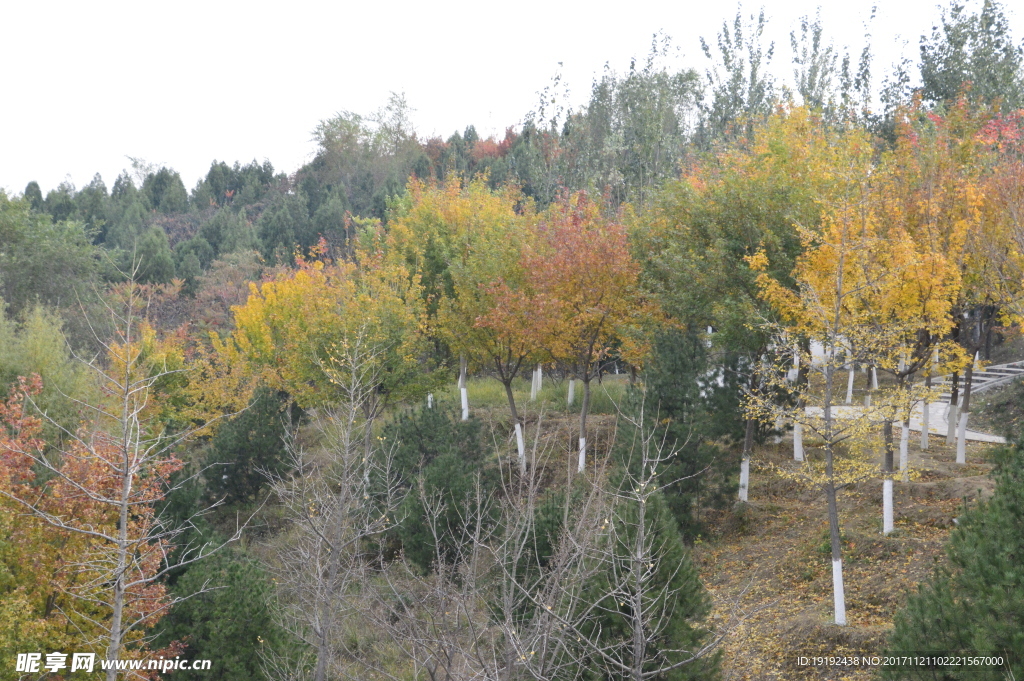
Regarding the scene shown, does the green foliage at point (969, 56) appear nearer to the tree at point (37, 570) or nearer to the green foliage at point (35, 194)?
the tree at point (37, 570)

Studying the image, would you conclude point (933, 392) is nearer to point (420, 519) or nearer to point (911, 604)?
point (911, 604)

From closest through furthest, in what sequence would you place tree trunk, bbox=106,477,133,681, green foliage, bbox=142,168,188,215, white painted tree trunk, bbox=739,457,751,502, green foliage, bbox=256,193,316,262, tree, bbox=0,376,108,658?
tree trunk, bbox=106,477,133,681, tree, bbox=0,376,108,658, white painted tree trunk, bbox=739,457,751,502, green foliage, bbox=256,193,316,262, green foliage, bbox=142,168,188,215

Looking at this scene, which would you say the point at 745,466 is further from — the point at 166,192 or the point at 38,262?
the point at 166,192

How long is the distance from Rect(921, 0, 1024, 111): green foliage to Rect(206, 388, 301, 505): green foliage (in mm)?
32839

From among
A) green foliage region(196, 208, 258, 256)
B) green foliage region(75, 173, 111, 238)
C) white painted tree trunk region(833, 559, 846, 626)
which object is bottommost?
white painted tree trunk region(833, 559, 846, 626)

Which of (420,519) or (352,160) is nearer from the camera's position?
(420,519)

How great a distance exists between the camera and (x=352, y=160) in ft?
227

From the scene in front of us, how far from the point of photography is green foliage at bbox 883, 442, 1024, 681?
7793 millimetres

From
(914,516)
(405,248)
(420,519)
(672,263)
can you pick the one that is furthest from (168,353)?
(914,516)

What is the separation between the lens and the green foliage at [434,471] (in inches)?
664

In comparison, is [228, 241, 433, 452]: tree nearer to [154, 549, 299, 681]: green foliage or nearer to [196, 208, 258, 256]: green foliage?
[154, 549, 299, 681]: green foliage

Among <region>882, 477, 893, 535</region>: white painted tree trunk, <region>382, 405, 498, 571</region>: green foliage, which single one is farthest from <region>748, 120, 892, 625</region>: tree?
<region>382, 405, 498, 571</region>: green foliage

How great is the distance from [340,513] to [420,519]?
758cm

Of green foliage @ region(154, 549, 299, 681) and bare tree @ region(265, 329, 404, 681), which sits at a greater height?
bare tree @ region(265, 329, 404, 681)
